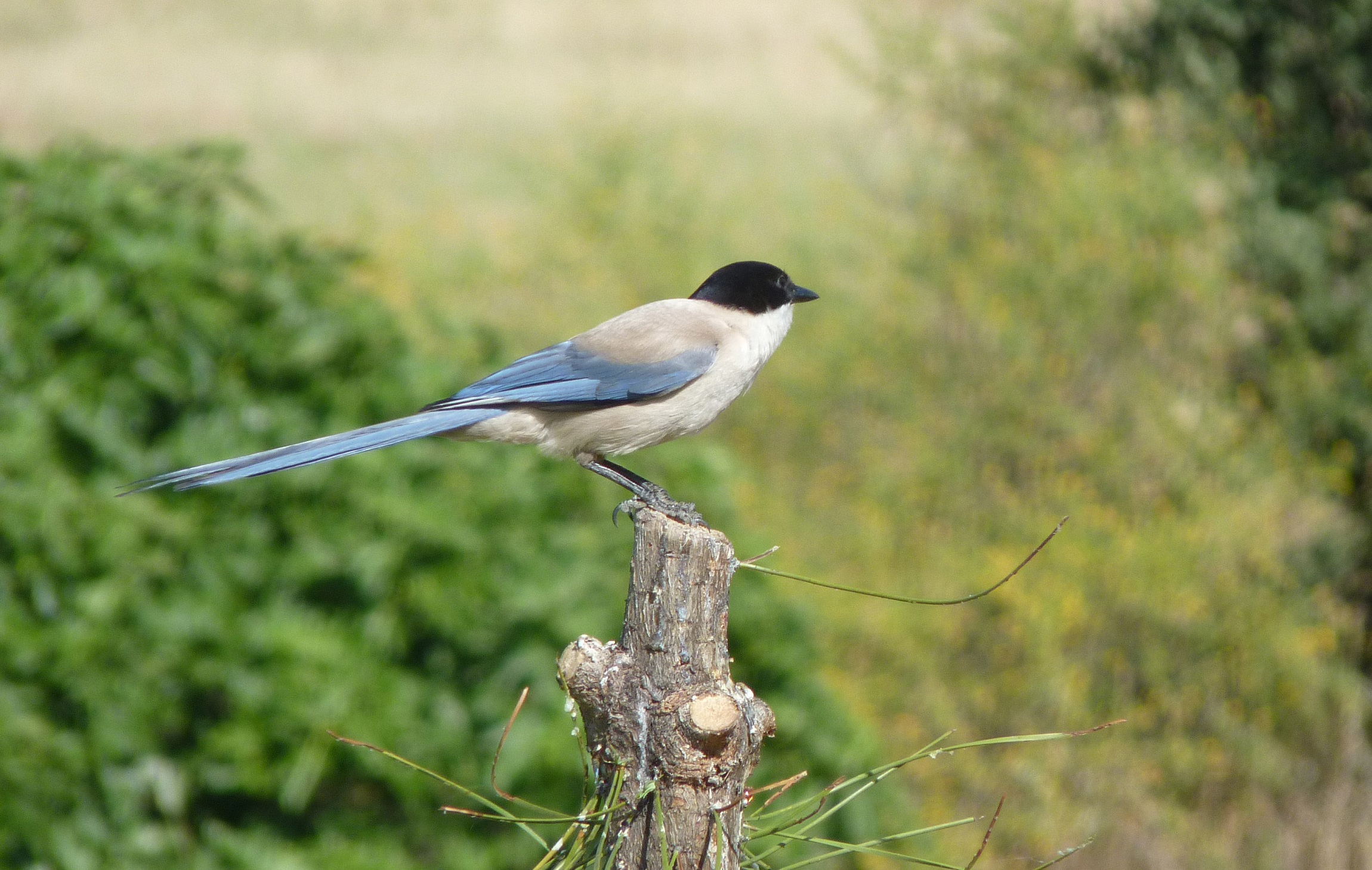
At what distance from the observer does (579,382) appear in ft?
9.22

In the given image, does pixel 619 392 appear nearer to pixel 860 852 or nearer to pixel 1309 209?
pixel 860 852

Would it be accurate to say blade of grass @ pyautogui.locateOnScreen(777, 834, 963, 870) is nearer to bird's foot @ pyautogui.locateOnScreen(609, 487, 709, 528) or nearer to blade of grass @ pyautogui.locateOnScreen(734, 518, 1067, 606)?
blade of grass @ pyautogui.locateOnScreen(734, 518, 1067, 606)

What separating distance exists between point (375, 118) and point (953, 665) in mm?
8465

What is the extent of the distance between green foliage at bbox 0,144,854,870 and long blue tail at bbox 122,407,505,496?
2.35ft

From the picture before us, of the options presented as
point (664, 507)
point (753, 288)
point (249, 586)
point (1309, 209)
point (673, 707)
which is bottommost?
point (249, 586)

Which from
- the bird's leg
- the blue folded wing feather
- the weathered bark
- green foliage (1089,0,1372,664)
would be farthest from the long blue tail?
green foliage (1089,0,1372,664)

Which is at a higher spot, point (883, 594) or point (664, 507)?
point (883, 594)

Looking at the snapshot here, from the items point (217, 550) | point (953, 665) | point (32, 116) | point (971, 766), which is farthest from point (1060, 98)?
point (32, 116)

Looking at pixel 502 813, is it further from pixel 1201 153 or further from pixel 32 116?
pixel 32 116

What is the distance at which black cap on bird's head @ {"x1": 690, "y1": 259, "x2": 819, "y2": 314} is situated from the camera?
121 inches

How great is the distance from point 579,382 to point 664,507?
35 cm

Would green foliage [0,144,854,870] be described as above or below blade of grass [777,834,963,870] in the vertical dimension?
below

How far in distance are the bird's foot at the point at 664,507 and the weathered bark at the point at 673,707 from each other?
78 cm

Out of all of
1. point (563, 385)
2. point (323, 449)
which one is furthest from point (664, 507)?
point (323, 449)
